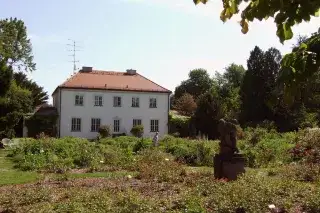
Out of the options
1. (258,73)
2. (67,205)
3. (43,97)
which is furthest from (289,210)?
(43,97)

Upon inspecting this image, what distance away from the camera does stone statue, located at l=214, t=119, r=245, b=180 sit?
12.4 m

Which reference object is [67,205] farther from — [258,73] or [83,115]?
[258,73]

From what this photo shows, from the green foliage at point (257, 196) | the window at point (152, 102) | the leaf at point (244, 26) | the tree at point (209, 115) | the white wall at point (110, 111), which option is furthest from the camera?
the window at point (152, 102)

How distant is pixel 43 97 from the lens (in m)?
58.8

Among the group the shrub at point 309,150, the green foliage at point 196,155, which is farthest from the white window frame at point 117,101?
the shrub at point 309,150

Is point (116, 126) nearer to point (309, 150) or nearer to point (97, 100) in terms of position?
point (97, 100)

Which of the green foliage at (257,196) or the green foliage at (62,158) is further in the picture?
the green foliage at (62,158)

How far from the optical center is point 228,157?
12562 mm

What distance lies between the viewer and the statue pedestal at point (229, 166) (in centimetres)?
1234

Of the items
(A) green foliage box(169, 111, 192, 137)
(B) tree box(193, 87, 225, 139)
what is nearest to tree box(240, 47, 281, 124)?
(B) tree box(193, 87, 225, 139)

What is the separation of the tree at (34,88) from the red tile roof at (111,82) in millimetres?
11525

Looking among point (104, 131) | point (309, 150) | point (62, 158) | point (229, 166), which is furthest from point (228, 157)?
point (104, 131)

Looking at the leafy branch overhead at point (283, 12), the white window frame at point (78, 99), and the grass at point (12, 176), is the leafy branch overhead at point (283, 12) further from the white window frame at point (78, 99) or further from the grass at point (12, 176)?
the white window frame at point (78, 99)

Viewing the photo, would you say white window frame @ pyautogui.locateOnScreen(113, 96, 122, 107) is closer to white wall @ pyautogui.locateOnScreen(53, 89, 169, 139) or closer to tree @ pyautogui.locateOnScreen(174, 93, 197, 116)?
white wall @ pyautogui.locateOnScreen(53, 89, 169, 139)
